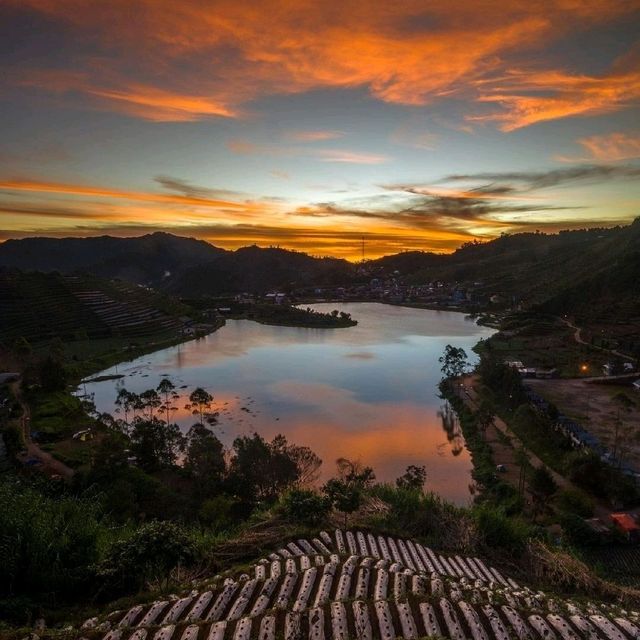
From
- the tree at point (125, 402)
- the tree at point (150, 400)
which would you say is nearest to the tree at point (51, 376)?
the tree at point (125, 402)

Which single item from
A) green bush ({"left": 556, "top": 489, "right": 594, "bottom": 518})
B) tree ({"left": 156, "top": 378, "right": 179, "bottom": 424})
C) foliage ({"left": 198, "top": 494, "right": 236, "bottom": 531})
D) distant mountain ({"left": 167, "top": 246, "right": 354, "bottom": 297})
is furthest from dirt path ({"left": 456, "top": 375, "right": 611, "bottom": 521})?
distant mountain ({"left": 167, "top": 246, "right": 354, "bottom": 297})

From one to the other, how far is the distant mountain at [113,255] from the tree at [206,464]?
360 feet

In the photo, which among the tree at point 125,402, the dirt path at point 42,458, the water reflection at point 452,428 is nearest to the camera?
the dirt path at point 42,458

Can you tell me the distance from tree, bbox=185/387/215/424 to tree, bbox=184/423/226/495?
5.86 meters

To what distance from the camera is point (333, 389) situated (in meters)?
27.8

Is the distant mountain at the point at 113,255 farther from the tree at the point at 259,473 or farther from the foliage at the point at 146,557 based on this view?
the foliage at the point at 146,557

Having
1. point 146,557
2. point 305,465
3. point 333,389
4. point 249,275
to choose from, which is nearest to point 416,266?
point 249,275

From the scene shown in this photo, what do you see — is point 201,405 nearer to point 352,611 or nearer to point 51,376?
point 51,376

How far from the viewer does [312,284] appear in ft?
328

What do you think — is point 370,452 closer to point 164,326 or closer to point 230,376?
point 230,376

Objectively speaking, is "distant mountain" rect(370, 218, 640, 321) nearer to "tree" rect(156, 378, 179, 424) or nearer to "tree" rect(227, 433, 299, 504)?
"tree" rect(156, 378, 179, 424)

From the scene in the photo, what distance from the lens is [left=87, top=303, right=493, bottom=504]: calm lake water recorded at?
18.4 meters

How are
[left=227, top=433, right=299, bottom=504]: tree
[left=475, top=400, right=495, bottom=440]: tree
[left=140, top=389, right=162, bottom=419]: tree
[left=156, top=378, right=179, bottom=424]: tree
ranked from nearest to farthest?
[left=227, top=433, right=299, bottom=504]: tree < [left=475, top=400, right=495, bottom=440]: tree < [left=140, top=389, right=162, bottom=419]: tree < [left=156, top=378, right=179, bottom=424]: tree

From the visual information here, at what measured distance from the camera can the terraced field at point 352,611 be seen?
4.35 metres
